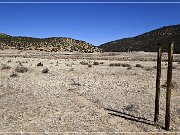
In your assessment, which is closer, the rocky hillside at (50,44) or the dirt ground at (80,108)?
the dirt ground at (80,108)

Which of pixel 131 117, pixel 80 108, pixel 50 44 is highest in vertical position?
pixel 50 44

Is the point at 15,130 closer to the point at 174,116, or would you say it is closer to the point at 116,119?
the point at 116,119

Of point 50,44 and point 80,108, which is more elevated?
point 50,44

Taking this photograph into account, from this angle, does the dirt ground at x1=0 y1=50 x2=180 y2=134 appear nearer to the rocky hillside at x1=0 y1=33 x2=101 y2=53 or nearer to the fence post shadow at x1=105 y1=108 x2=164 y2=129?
the fence post shadow at x1=105 y1=108 x2=164 y2=129

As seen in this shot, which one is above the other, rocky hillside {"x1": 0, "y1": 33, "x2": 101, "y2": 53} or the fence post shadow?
rocky hillside {"x1": 0, "y1": 33, "x2": 101, "y2": 53}

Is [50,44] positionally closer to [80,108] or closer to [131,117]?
[80,108]

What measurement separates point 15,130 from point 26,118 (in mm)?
1363

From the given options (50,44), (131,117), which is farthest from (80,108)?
(50,44)

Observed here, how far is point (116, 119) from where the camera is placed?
11562 mm

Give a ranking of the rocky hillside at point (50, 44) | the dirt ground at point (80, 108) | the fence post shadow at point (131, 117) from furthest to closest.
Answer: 1. the rocky hillside at point (50, 44)
2. the fence post shadow at point (131, 117)
3. the dirt ground at point (80, 108)

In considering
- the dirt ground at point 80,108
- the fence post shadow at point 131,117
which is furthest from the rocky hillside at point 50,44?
the fence post shadow at point 131,117

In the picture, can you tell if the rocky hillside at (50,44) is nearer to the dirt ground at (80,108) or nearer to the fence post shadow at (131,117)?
the dirt ground at (80,108)

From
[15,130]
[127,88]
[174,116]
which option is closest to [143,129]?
[174,116]

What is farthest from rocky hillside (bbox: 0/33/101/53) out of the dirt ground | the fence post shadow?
the fence post shadow
